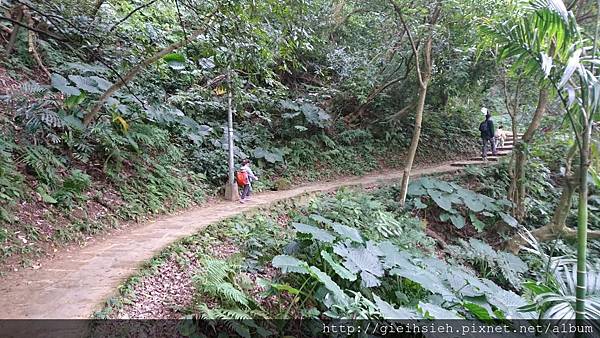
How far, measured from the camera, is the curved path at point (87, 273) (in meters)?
2.97

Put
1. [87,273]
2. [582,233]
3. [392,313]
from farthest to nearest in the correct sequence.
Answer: [87,273] → [392,313] → [582,233]

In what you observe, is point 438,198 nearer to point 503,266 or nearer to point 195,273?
point 503,266

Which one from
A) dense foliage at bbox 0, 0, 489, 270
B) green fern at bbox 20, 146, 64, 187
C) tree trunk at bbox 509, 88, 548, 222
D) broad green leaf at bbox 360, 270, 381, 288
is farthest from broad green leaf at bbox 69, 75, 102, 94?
tree trunk at bbox 509, 88, 548, 222

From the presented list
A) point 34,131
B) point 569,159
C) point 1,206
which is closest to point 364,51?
point 569,159

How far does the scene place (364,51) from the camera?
1126 cm

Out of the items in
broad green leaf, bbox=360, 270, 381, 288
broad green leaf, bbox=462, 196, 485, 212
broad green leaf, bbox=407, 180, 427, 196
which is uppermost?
broad green leaf, bbox=360, 270, 381, 288

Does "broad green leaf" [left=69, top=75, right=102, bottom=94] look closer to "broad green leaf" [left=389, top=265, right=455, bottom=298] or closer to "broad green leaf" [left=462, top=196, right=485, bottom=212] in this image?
"broad green leaf" [left=389, top=265, right=455, bottom=298]

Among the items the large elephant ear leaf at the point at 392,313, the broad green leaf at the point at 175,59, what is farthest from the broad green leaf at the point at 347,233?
the broad green leaf at the point at 175,59

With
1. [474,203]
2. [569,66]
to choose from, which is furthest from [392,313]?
[474,203]

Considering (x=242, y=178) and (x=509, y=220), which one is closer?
(x=242, y=178)

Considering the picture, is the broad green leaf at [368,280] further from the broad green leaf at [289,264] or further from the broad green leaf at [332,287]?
the broad green leaf at [289,264]

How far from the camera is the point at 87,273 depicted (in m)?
3.66

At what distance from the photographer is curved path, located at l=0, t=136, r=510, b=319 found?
9.75ft

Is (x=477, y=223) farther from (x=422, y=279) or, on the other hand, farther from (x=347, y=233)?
(x=422, y=279)
